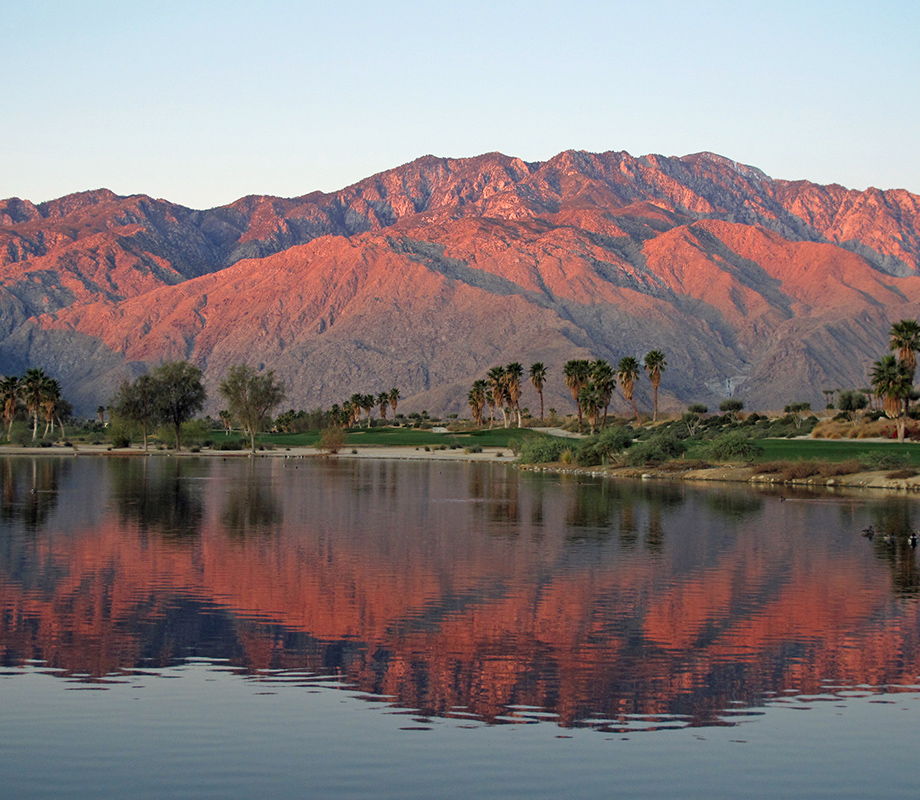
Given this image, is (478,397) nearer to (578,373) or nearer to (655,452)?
(578,373)

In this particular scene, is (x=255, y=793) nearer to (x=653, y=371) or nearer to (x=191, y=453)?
(x=191, y=453)

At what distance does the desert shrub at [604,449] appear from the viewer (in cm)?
7550

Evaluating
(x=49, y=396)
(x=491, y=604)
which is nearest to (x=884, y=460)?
(x=491, y=604)

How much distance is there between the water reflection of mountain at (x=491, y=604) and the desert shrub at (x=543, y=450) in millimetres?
43982

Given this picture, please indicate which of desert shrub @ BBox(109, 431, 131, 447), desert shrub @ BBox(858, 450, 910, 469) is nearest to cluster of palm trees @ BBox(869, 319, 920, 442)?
desert shrub @ BBox(858, 450, 910, 469)

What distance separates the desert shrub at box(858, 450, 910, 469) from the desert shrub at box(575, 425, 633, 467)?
1835cm

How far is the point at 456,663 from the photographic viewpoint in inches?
577

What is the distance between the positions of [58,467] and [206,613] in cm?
6019

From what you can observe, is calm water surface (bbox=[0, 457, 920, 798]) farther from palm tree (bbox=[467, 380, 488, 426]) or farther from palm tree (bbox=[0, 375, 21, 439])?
palm tree (bbox=[467, 380, 488, 426])

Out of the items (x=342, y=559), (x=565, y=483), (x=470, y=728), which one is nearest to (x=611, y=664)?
(x=470, y=728)

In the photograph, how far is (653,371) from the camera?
116500 mm

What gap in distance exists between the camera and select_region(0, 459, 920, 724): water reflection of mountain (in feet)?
46.2

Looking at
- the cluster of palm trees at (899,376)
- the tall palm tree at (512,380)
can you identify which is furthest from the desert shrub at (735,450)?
the tall palm tree at (512,380)

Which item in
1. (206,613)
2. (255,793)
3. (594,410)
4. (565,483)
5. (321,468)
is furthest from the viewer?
(594,410)
